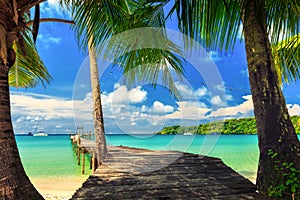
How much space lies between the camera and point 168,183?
3.02 meters

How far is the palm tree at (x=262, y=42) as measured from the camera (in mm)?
2592

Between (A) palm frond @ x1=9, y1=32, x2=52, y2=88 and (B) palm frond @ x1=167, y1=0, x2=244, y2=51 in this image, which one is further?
(A) palm frond @ x1=9, y1=32, x2=52, y2=88

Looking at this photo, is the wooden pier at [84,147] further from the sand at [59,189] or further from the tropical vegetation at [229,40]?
the tropical vegetation at [229,40]

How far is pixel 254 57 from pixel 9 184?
2745 mm

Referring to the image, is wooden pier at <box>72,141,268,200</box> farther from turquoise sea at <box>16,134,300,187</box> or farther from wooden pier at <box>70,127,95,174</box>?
wooden pier at <box>70,127,95,174</box>

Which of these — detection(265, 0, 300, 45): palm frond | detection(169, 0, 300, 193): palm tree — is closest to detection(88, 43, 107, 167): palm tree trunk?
detection(169, 0, 300, 193): palm tree

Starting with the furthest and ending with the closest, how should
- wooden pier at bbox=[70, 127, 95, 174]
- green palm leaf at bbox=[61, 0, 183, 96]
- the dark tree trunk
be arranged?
wooden pier at bbox=[70, 127, 95, 174] < green palm leaf at bbox=[61, 0, 183, 96] < the dark tree trunk

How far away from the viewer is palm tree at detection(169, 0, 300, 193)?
8.50ft

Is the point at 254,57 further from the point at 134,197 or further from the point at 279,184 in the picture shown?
the point at 134,197

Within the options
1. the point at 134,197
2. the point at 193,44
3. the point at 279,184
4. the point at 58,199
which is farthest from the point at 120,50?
the point at 58,199

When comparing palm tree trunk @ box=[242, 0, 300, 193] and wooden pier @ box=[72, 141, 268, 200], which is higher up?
palm tree trunk @ box=[242, 0, 300, 193]

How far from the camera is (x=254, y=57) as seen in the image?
287 cm

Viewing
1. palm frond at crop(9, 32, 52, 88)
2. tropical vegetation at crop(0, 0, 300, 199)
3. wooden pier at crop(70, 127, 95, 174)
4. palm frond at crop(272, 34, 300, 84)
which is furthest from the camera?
wooden pier at crop(70, 127, 95, 174)

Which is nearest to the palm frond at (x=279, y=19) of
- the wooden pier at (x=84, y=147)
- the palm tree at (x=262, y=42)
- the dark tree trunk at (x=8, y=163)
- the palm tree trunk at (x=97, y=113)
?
the palm tree at (x=262, y=42)
